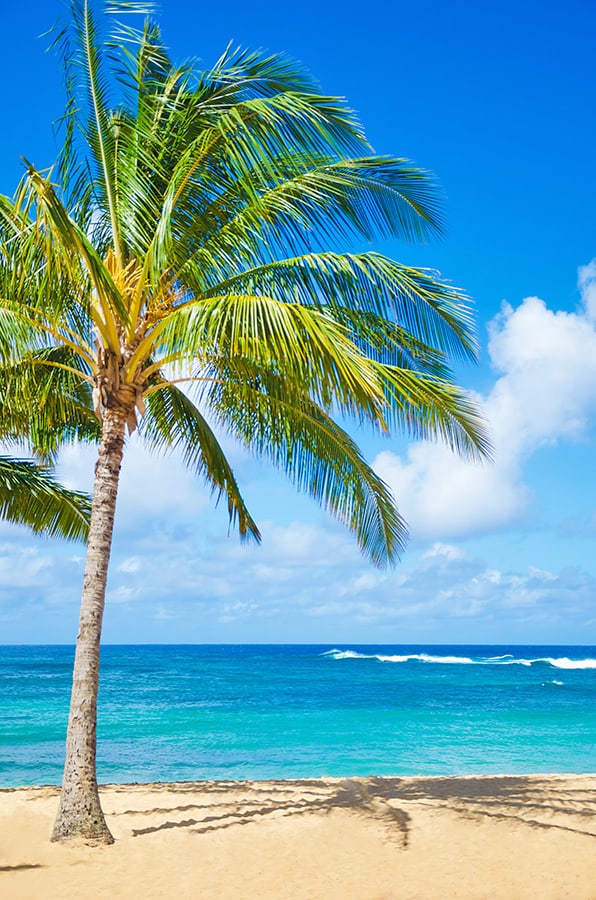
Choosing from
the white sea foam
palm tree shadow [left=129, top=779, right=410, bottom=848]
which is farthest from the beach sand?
the white sea foam

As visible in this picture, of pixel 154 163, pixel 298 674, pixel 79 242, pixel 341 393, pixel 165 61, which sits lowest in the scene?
pixel 298 674

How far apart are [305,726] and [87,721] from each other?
665 inches

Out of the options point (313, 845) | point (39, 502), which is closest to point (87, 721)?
point (313, 845)

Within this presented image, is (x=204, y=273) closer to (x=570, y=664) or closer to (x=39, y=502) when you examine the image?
(x=39, y=502)

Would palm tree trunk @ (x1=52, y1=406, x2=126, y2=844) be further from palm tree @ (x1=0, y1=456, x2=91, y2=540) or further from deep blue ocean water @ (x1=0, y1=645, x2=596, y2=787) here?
deep blue ocean water @ (x1=0, y1=645, x2=596, y2=787)

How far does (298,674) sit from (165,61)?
41.9m

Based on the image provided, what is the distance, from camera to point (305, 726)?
22.0 meters

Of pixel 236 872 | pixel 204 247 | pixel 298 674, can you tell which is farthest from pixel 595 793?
pixel 298 674

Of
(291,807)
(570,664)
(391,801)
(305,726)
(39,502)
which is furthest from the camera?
(570,664)

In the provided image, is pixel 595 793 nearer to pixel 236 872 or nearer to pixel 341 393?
pixel 236 872

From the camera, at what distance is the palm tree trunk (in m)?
6.15

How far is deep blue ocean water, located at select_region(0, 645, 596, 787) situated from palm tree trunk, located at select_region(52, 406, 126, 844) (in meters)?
7.64

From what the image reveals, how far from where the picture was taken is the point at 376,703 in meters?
28.7

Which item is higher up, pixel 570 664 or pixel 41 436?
pixel 41 436
